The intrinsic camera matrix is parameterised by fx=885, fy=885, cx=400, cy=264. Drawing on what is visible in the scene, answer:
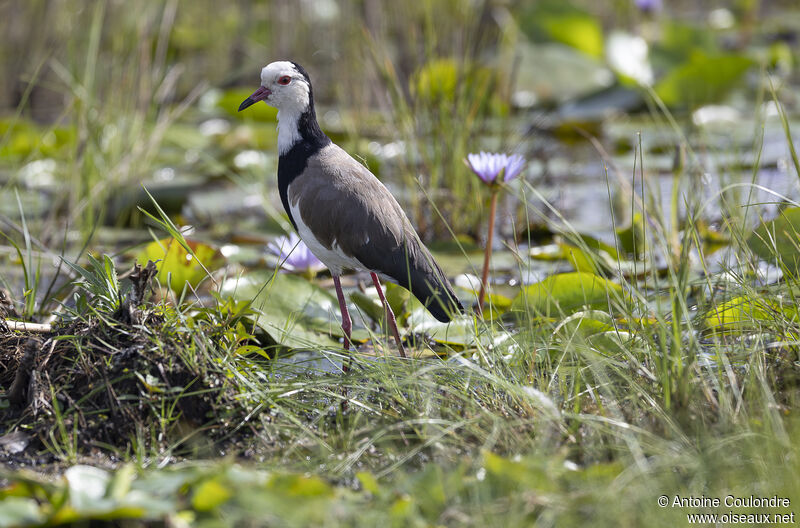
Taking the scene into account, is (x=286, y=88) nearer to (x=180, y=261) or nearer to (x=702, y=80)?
(x=180, y=261)

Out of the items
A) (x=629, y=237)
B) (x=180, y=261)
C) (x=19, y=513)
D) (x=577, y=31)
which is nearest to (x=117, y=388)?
(x=19, y=513)

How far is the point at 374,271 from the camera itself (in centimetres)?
264

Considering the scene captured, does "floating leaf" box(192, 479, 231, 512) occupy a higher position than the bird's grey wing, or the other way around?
the bird's grey wing

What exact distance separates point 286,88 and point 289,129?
13 cm

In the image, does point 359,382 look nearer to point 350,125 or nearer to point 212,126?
point 350,125

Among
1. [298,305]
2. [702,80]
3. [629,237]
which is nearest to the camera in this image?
[298,305]

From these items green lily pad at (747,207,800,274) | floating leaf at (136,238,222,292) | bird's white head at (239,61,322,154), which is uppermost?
bird's white head at (239,61,322,154)

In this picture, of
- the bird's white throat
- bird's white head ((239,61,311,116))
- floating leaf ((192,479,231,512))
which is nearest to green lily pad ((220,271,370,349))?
the bird's white throat

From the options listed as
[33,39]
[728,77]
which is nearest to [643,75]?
[728,77]

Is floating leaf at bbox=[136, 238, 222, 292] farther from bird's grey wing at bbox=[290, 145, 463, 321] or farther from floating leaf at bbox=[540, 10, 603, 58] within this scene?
floating leaf at bbox=[540, 10, 603, 58]

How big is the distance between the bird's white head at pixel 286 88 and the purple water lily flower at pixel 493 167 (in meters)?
0.56

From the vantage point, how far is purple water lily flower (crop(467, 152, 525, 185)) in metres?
2.59

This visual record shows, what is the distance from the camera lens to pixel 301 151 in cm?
272

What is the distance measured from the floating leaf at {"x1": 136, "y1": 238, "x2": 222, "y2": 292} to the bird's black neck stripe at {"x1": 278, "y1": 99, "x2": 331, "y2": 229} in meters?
0.41
